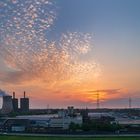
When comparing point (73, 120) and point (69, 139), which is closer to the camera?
point (69, 139)

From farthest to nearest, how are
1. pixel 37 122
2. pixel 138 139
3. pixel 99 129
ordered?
pixel 37 122
pixel 99 129
pixel 138 139

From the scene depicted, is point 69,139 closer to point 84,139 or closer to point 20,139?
point 84,139

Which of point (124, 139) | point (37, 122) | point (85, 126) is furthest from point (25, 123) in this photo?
point (124, 139)

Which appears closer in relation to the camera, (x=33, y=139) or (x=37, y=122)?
(x=33, y=139)

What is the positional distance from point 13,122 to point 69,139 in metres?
71.0

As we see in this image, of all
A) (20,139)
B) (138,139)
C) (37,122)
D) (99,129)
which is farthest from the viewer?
(37,122)

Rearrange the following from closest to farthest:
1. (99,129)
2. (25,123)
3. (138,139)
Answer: (138,139) → (99,129) → (25,123)

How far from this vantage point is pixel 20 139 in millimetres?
79188

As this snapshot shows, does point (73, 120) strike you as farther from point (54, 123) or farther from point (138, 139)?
point (138, 139)

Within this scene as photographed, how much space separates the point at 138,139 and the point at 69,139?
44.8 ft

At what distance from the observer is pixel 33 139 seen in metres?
78.2

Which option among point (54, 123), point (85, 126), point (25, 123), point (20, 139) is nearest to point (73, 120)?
point (54, 123)

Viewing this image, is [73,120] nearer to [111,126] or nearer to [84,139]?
[111,126]

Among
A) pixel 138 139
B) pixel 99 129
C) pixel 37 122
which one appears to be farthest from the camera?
pixel 37 122
